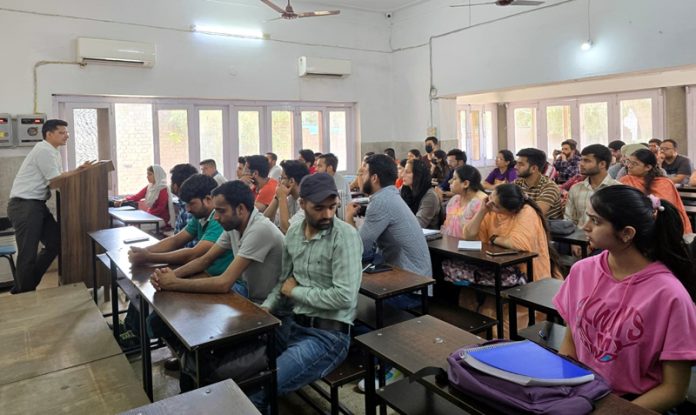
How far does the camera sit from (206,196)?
117 inches

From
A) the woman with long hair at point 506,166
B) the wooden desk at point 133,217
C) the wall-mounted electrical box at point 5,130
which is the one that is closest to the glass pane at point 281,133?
the wooden desk at point 133,217

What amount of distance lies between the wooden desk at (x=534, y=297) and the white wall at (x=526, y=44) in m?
4.41

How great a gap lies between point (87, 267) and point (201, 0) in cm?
433

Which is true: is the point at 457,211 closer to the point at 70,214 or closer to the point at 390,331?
the point at 390,331

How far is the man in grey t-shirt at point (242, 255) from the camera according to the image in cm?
227

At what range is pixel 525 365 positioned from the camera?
1.26 meters

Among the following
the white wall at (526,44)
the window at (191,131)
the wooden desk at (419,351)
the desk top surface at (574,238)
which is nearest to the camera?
the wooden desk at (419,351)

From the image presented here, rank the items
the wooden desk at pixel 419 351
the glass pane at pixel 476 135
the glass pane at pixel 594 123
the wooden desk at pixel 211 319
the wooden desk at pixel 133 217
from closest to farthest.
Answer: the wooden desk at pixel 419 351
the wooden desk at pixel 211 319
the wooden desk at pixel 133 217
the glass pane at pixel 594 123
the glass pane at pixel 476 135

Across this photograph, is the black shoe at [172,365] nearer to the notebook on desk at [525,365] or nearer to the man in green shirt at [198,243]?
the man in green shirt at [198,243]

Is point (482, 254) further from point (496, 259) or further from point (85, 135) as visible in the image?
point (85, 135)

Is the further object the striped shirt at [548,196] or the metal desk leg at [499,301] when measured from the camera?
the striped shirt at [548,196]

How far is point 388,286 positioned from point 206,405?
4.10 feet

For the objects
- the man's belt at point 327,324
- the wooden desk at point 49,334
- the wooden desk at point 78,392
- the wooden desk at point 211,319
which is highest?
the wooden desk at point 211,319

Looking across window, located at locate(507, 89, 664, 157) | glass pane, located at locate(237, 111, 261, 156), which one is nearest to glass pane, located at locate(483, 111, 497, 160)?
window, located at locate(507, 89, 664, 157)
